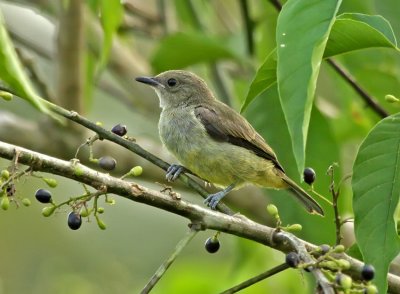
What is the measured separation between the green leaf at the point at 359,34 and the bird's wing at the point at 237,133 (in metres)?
1.74

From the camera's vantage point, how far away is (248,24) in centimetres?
532

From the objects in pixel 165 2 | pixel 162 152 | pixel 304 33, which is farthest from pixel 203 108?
pixel 304 33

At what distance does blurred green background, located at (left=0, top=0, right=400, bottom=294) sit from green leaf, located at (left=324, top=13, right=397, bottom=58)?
0.93m

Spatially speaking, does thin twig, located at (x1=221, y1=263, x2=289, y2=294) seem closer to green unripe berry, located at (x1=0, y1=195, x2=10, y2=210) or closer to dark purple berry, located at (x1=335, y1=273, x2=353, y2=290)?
dark purple berry, located at (x1=335, y1=273, x2=353, y2=290)

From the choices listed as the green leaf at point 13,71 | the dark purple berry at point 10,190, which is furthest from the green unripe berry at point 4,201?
the green leaf at point 13,71

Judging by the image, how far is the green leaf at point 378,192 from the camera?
8.64 feet

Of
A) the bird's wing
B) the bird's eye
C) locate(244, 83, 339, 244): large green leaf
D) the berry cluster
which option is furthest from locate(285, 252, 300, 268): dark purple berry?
the bird's eye

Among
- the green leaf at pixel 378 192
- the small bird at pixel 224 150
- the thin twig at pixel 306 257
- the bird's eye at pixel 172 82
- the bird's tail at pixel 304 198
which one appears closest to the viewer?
the thin twig at pixel 306 257

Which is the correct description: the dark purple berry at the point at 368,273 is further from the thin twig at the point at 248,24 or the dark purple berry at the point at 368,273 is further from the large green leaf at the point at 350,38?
the thin twig at the point at 248,24

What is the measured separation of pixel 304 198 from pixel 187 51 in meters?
1.37

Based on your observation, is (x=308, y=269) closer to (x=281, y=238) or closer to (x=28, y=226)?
(x=281, y=238)

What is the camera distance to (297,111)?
2.12 metres

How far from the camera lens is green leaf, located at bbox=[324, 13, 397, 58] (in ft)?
8.47

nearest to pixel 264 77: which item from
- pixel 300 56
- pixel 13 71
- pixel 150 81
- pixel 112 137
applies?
pixel 112 137
